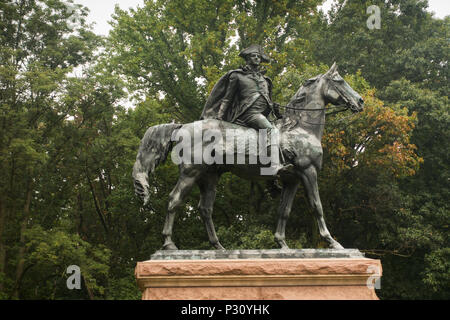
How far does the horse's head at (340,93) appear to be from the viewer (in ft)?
27.6

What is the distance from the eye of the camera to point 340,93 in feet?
27.7

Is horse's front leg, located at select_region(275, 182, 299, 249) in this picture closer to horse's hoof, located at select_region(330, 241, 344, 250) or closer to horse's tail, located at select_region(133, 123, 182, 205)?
horse's hoof, located at select_region(330, 241, 344, 250)

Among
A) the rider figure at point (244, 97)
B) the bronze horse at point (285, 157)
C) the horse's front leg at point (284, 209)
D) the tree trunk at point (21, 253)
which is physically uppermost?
the rider figure at point (244, 97)

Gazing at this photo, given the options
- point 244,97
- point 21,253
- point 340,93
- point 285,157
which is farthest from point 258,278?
point 21,253

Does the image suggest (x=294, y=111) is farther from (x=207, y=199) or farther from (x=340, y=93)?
(x=207, y=199)

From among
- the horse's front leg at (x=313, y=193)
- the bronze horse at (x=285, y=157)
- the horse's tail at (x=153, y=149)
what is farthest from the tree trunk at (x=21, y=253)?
the horse's front leg at (x=313, y=193)

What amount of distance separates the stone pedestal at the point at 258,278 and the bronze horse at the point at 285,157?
24.5 inches

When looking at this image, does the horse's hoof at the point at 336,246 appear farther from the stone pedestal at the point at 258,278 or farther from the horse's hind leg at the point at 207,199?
the horse's hind leg at the point at 207,199

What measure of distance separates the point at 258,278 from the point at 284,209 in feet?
4.90

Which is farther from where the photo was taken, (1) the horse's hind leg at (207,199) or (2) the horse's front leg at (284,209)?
(1) the horse's hind leg at (207,199)

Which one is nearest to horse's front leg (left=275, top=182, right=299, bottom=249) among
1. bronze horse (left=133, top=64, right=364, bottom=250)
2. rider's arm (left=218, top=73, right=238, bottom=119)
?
bronze horse (left=133, top=64, right=364, bottom=250)

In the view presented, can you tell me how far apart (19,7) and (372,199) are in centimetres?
1449

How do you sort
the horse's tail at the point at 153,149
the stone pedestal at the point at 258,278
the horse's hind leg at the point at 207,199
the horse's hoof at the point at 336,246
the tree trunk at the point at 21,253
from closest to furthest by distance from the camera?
1. the stone pedestal at the point at 258,278
2. the horse's hoof at the point at 336,246
3. the horse's tail at the point at 153,149
4. the horse's hind leg at the point at 207,199
5. the tree trunk at the point at 21,253

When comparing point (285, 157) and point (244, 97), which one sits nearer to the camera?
point (285, 157)
